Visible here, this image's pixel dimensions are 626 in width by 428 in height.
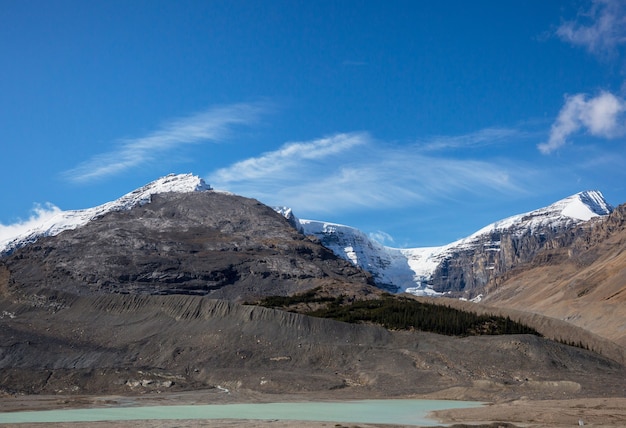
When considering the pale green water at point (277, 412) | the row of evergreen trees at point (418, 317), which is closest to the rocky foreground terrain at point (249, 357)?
the pale green water at point (277, 412)

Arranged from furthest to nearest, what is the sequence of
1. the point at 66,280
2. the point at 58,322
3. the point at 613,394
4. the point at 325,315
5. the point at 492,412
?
the point at 66,280 → the point at 325,315 → the point at 58,322 → the point at 613,394 → the point at 492,412

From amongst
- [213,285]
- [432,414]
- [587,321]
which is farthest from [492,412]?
[587,321]

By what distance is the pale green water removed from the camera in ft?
209

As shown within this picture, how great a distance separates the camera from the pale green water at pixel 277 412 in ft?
209

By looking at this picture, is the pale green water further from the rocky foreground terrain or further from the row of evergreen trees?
the row of evergreen trees

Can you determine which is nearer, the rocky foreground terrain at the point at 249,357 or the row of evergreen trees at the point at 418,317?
the rocky foreground terrain at the point at 249,357

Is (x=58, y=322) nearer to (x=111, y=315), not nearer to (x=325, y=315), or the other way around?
(x=111, y=315)

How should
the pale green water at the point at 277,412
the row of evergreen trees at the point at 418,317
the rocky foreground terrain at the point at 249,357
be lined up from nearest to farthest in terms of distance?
the pale green water at the point at 277,412 < the rocky foreground terrain at the point at 249,357 < the row of evergreen trees at the point at 418,317

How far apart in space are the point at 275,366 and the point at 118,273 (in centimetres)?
10297

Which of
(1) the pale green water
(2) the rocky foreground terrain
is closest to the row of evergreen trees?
(2) the rocky foreground terrain

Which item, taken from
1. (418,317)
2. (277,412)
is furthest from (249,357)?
(418,317)

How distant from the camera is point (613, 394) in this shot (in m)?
82.5

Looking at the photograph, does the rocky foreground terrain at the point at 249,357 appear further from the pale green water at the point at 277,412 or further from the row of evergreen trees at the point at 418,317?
the row of evergreen trees at the point at 418,317

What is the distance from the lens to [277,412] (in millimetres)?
69125
